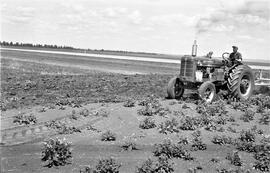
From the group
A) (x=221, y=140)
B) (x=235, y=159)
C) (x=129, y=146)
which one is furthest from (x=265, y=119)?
(x=129, y=146)

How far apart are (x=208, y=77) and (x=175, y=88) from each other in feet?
4.48

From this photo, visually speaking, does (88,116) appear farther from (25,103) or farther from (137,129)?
(25,103)

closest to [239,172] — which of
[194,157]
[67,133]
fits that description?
[194,157]

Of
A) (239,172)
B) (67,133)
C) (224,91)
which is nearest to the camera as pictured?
(239,172)

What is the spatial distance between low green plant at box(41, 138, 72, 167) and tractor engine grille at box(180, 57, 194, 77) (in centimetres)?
737

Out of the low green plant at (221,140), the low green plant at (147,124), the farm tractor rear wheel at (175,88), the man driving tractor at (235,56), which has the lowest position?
the low green plant at (221,140)

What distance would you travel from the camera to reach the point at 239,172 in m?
7.47

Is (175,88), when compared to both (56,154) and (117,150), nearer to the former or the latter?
(117,150)

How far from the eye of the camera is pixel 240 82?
15.0 meters

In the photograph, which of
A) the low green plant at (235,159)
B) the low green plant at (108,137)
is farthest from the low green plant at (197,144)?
the low green plant at (108,137)

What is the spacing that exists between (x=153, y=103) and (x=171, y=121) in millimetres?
2122

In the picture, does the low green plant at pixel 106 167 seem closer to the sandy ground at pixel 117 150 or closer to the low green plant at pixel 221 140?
the sandy ground at pixel 117 150

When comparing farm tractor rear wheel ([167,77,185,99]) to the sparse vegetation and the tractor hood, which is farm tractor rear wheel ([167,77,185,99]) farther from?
the sparse vegetation

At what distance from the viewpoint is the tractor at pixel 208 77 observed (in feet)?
46.4
